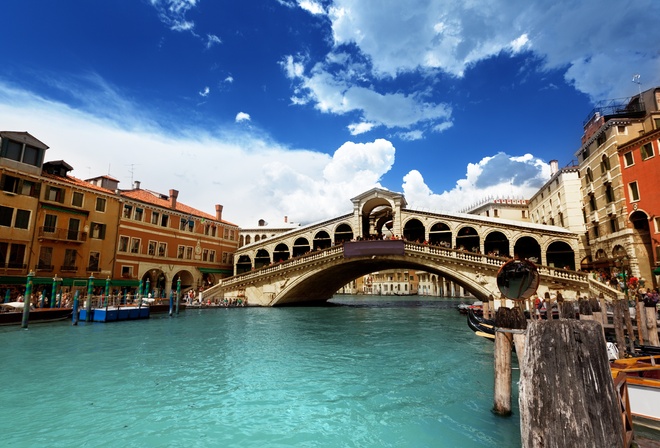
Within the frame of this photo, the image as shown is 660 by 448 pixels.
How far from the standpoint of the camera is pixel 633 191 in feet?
68.6

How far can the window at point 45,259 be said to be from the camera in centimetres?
2256

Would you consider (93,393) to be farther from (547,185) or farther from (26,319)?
(547,185)

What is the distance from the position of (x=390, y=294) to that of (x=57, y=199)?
66411 mm

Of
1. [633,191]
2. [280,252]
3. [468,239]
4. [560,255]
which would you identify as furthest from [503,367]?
[280,252]

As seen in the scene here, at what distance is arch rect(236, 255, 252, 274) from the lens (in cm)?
3856

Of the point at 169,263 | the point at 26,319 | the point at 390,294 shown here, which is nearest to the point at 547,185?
the point at 169,263

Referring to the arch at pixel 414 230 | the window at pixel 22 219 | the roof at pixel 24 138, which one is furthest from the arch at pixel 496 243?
the roof at pixel 24 138

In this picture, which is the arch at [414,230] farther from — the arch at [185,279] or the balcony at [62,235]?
the balcony at [62,235]

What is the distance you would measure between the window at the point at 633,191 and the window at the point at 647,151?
1.63 metres

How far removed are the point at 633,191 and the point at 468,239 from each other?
487 inches

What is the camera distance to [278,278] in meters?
31.4

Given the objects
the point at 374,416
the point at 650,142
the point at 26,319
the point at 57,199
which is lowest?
the point at 374,416

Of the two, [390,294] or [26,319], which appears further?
[390,294]

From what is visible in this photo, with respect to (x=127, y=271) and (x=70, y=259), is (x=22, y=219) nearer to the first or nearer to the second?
(x=70, y=259)
